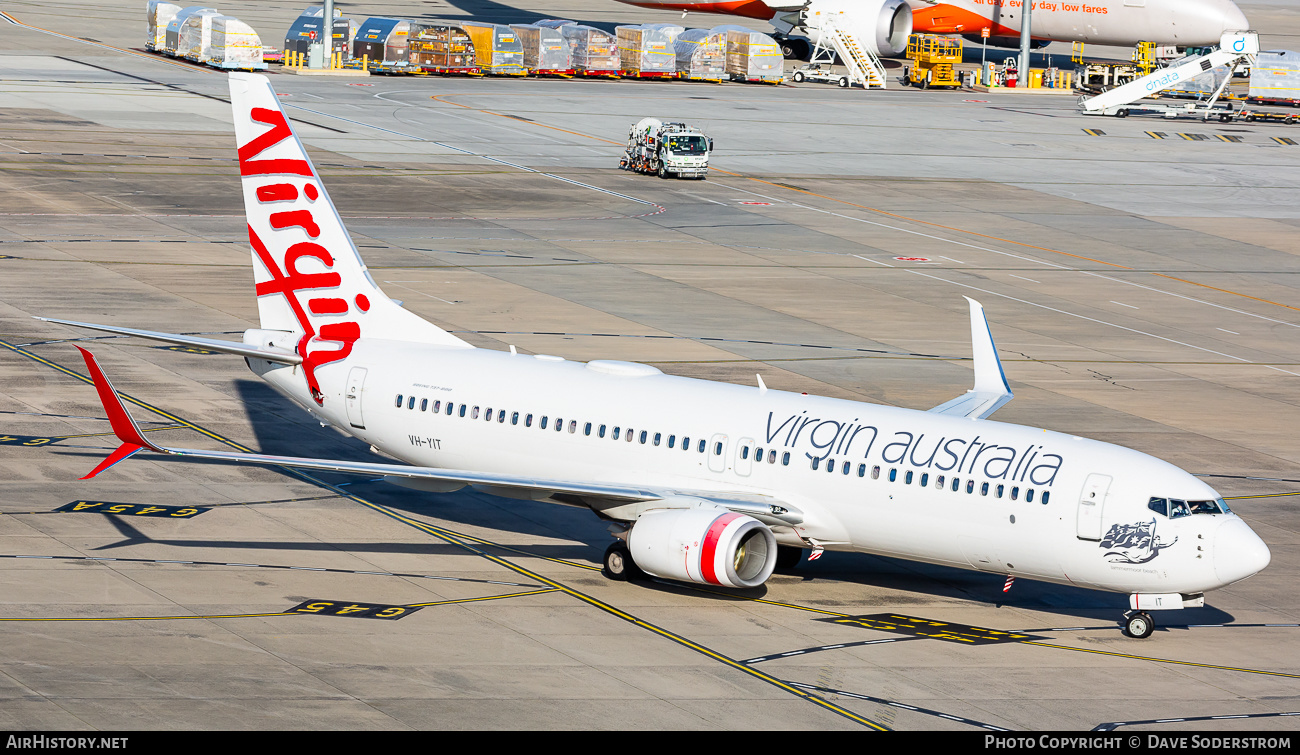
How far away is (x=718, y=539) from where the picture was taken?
30.9 m

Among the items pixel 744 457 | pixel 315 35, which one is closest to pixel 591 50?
A: pixel 315 35

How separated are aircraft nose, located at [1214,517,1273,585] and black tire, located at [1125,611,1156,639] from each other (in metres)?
1.70

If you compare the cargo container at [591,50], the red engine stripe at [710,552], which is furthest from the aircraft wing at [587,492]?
the cargo container at [591,50]

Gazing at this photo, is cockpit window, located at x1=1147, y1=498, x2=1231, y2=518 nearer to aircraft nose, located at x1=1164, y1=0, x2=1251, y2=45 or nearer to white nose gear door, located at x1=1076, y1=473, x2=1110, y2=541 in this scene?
white nose gear door, located at x1=1076, y1=473, x2=1110, y2=541

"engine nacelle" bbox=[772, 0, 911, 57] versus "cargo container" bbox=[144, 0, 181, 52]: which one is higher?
"engine nacelle" bbox=[772, 0, 911, 57]

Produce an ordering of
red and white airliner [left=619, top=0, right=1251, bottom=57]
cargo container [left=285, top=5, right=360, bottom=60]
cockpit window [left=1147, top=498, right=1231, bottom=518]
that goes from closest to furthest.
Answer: cockpit window [left=1147, top=498, right=1231, bottom=518] < cargo container [left=285, top=5, right=360, bottom=60] < red and white airliner [left=619, top=0, right=1251, bottom=57]

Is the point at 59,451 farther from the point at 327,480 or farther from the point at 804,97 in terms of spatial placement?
the point at 804,97

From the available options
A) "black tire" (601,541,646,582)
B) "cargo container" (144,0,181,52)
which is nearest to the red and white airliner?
"cargo container" (144,0,181,52)

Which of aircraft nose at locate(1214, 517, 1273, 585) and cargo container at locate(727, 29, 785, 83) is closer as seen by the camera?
aircraft nose at locate(1214, 517, 1273, 585)

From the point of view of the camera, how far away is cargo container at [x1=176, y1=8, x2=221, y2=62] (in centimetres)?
11556

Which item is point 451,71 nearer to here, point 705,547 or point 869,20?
point 869,20

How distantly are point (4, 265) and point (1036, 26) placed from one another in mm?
96094

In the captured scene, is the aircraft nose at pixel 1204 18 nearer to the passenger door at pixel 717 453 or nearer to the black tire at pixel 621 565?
the passenger door at pixel 717 453

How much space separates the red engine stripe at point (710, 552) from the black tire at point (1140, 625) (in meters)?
7.85
